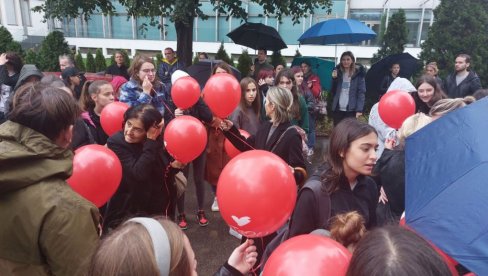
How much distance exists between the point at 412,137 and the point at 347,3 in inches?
829

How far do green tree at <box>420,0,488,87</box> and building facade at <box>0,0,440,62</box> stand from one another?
22.9ft

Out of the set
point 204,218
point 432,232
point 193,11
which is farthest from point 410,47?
point 432,232

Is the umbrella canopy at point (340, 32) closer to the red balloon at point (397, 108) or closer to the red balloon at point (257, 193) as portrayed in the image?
the red balloon at point (397, 108)

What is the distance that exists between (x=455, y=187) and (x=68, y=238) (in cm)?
151

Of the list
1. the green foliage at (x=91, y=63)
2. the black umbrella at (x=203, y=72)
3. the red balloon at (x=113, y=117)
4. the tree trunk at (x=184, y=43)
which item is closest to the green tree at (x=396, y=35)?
the tree trunk at (x=184, y=43)

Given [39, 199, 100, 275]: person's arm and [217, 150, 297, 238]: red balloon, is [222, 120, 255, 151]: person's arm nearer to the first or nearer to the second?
[217, 150, 297, 238]: red balloon

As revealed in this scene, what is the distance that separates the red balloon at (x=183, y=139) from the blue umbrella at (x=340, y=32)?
5576 mm

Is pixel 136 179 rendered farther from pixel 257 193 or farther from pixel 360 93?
pixel 360 93

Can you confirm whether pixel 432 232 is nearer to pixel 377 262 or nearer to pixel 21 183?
pixel 377 262

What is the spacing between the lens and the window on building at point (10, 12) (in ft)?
75.8

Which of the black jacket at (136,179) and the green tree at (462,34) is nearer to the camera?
the black jacket at (136,179)

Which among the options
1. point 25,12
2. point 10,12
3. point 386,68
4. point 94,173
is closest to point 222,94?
point 94,173

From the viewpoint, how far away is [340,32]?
7625 millimetres

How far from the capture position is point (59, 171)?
1502mm
